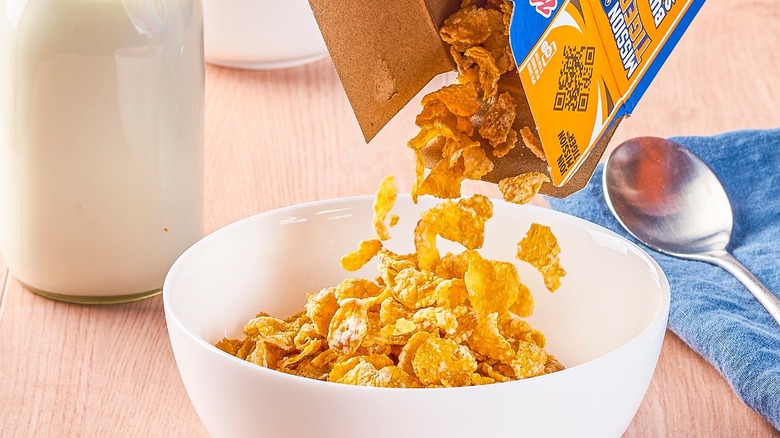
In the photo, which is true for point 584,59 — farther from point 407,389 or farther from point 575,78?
point 407,389

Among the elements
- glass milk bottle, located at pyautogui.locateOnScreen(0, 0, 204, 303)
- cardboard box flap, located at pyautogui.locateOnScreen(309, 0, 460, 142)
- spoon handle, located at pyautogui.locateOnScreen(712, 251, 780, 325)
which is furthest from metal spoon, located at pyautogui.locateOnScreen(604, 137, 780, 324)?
glass milk bottle, located at pyautogui.locateOnScreen(0, 0, 204, 303)

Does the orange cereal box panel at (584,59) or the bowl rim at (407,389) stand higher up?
the orange cereal box panel at (584,59)

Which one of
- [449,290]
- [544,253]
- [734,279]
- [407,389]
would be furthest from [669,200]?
[407,389]

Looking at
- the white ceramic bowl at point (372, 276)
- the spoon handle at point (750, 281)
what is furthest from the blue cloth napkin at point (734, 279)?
the white ceramic bowl at point (372, 276)

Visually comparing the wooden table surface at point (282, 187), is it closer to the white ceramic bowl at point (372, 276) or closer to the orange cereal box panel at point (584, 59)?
the white ceramic bowl at point (372, 276)

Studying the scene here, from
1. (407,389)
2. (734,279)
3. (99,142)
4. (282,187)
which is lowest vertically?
(734,279)

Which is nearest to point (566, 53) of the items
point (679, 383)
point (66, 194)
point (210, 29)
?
point (679, 383)

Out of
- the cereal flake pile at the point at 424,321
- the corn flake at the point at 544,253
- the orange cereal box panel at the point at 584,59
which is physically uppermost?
the orange cereal box panel at the point at 584,59
